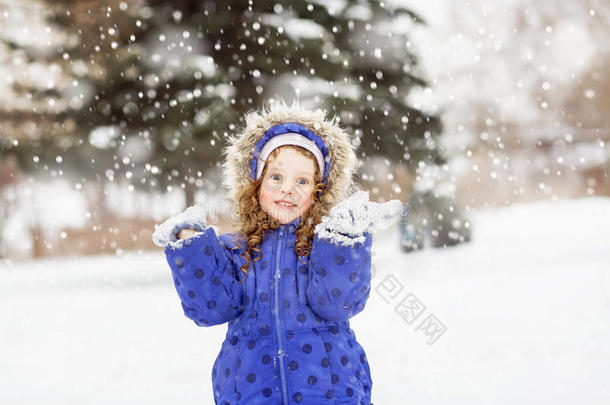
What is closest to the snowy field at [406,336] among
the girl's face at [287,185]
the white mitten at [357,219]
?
the girl's face at [287,185]

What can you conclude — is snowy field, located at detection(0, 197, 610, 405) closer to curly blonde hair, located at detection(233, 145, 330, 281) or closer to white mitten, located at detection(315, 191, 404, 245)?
curly blonde hair, located at detection(233, 145, 330, 281)

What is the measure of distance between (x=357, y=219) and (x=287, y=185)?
0.39 metres

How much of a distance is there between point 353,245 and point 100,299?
703 cm

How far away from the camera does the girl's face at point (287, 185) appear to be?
7.58 ft

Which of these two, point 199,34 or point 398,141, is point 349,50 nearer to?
point 398,141

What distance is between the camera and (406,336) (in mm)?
5578

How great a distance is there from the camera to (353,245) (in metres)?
2.04

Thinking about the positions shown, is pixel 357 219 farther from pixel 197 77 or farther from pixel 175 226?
pixel 197 77

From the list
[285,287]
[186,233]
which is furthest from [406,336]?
[186,233]

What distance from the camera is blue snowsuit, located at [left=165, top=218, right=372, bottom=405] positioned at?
6.73ft

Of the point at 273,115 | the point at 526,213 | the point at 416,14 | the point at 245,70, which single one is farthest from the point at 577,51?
the point at 273,115

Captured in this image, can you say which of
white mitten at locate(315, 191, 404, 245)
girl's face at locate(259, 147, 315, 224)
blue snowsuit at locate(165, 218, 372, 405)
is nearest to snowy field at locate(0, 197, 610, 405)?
blue snowsuit at locate(165, 218, 372, 405)

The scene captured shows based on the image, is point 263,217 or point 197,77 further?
point 197,77

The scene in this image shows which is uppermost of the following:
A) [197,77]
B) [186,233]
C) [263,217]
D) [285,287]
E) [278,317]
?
[197,77]
